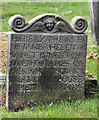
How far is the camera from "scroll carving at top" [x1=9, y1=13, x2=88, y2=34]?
480 cm

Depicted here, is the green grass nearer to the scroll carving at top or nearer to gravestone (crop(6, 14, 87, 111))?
gravestone (crop(6, 14, 87, 111))

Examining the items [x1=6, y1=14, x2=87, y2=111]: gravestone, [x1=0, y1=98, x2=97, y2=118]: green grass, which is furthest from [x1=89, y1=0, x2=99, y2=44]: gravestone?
[x1=0, y1=98, x2=97, y2=118]: green grass

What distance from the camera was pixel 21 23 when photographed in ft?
15.8

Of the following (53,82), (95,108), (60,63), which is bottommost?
(95,108)

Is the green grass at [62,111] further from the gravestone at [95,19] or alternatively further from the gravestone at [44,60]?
the gravestone at [95,19]

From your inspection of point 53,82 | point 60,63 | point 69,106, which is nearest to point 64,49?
point 60,63

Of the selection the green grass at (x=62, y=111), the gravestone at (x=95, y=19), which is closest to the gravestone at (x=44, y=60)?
the green grass at (x=62, y=111)

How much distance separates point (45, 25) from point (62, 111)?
1.60 metres

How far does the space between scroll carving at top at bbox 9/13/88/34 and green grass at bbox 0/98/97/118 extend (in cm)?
139

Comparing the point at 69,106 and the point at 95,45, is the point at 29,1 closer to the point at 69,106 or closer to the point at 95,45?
the point at 95,45

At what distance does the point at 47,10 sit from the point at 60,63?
23.3 feet

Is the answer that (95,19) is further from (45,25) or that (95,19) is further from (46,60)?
(46,60)

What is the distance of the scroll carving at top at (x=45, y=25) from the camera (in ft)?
15.8

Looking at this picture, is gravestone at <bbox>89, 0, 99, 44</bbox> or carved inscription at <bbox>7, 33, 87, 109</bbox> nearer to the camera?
carved inscription at <bbox>7, 33, 87, 109</bbox>
